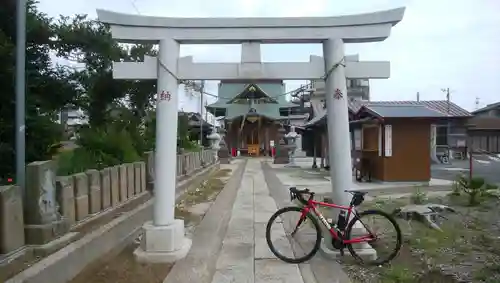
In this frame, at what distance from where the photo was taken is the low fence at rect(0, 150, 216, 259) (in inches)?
158

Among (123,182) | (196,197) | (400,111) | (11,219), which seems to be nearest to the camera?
(11,219)

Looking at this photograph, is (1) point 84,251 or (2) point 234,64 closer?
(1) point 84,251

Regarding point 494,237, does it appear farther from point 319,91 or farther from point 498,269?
point 319,91

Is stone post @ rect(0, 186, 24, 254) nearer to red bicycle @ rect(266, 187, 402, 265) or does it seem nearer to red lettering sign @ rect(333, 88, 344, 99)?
red bicycle @ rect(266, 187, 402, 265)

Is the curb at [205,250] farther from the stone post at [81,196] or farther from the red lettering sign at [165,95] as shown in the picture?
the red lettering sign at [165,95]

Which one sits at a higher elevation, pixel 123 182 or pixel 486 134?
pixel 486 134

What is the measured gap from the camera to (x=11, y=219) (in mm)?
4023

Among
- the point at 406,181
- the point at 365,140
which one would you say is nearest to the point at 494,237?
the point at 406,181

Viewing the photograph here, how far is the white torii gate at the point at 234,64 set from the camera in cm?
559

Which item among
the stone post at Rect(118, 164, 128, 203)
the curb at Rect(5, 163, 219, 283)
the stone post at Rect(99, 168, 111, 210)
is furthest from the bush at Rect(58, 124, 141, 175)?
the curb at Rect(5, 163, 219, 283)

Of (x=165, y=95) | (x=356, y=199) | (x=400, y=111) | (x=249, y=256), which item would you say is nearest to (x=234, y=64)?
(x=165, y=95)

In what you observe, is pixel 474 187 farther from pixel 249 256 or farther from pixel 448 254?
pixel 249 256

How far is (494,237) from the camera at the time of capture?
6441 mm

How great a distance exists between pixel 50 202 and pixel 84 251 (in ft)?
2.40
